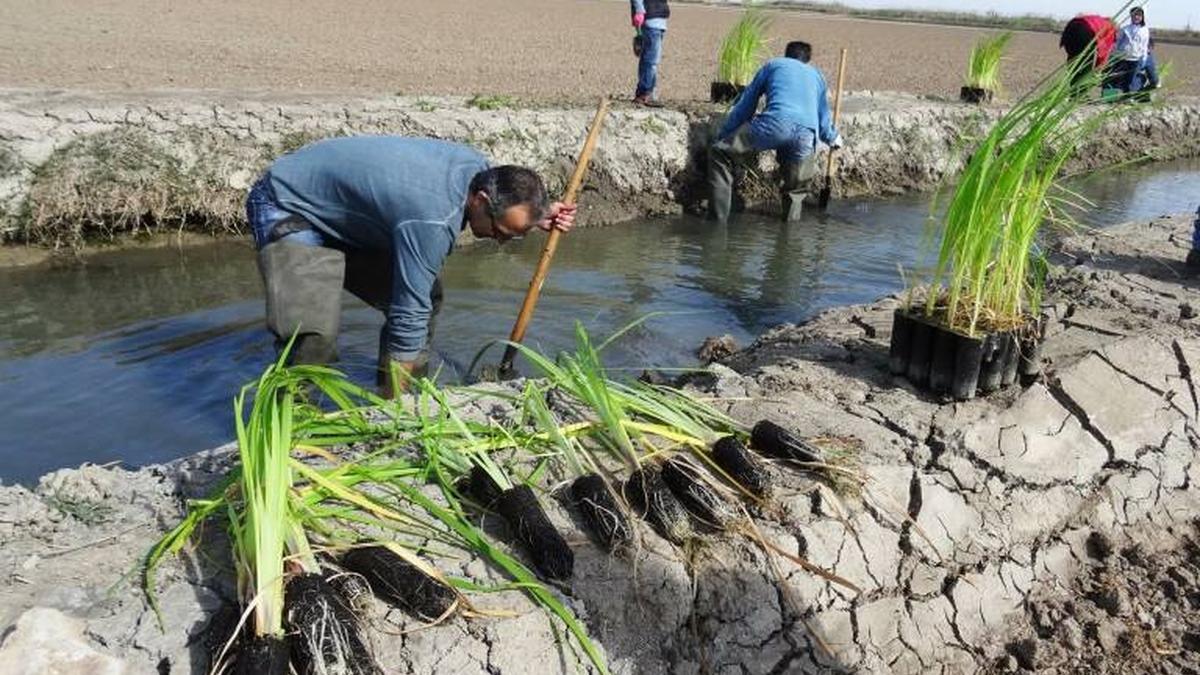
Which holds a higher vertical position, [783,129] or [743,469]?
[783,129]

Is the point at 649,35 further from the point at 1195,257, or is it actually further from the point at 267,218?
the point at 267,218

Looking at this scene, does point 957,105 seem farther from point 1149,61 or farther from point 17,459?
point 17,459

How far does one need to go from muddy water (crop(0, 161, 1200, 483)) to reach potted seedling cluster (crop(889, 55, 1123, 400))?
5.20 ft

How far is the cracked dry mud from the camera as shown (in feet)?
6.93

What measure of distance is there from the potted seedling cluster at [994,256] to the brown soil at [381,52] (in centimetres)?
479

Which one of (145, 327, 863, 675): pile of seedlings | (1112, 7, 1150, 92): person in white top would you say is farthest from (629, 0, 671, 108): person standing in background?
(145, 327, 863, 675): pile of seedlings

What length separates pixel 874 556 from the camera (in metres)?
2.67

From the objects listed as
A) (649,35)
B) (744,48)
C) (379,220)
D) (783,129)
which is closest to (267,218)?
(379,220)

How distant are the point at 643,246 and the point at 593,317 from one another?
178cm

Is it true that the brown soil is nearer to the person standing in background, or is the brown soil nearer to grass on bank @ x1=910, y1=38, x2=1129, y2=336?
the person standing in background

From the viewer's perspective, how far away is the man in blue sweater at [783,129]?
725cm

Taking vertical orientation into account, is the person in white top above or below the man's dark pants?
above

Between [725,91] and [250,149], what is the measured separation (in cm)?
476

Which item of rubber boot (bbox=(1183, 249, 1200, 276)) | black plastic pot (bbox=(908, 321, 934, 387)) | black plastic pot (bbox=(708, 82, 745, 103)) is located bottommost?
black plastic pot (bbox=(908, 321, 934, 387))
